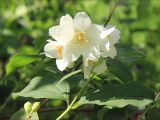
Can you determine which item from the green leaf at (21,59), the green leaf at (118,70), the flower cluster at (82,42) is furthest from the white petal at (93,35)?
the green leaf at (21,59)

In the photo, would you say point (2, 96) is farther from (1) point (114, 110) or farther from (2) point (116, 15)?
(2) point (116, 15)

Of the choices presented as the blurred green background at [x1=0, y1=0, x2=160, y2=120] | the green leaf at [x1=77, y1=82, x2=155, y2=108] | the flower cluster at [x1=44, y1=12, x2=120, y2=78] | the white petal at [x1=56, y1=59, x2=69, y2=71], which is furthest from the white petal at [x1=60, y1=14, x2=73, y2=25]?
the blurred green background at [x1=0, y1=0, x2=160, y2=120]

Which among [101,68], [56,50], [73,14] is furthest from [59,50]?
[73,14]

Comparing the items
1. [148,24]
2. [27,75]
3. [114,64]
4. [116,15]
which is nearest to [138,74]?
[148,24]

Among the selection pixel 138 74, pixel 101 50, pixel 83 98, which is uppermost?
pixel 101 50

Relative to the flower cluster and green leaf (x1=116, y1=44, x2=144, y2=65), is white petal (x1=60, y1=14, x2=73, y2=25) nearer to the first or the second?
the flower cluster

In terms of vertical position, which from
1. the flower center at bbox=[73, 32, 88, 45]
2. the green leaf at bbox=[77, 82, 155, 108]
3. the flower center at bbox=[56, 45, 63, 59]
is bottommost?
the green leaf at bbox=[77, 82, 155, 108]
